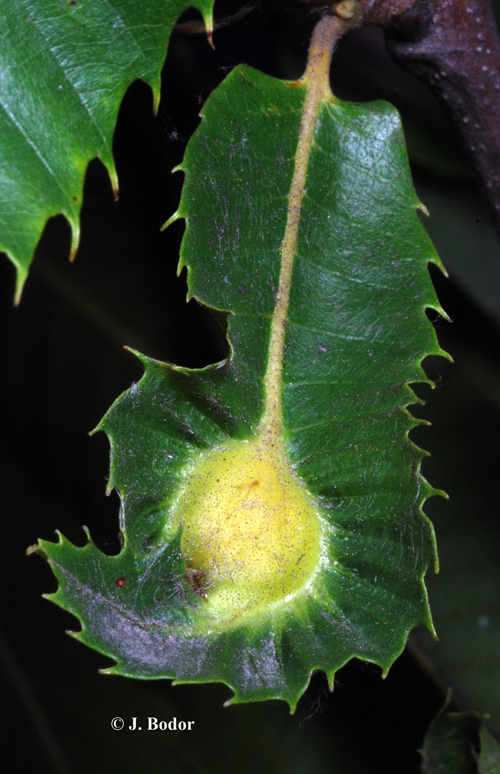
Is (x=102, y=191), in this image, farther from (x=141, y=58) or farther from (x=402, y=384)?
(x=402, y=384)

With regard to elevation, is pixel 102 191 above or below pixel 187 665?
above

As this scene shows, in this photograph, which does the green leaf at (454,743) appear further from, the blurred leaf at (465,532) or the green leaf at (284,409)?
the green leaf at (284,409)

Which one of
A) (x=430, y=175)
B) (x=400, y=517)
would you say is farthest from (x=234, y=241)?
(x=430, y=175)

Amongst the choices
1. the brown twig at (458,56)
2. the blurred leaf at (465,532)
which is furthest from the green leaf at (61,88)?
the blurred leaf at (465,532)

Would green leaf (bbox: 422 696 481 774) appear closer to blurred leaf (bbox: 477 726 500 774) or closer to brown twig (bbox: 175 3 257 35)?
blurred leaf (bbox: 477 726 500 774)

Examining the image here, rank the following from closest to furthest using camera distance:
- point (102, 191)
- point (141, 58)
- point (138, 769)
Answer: point (141, 58), point (102, 191), point (138, 769)
